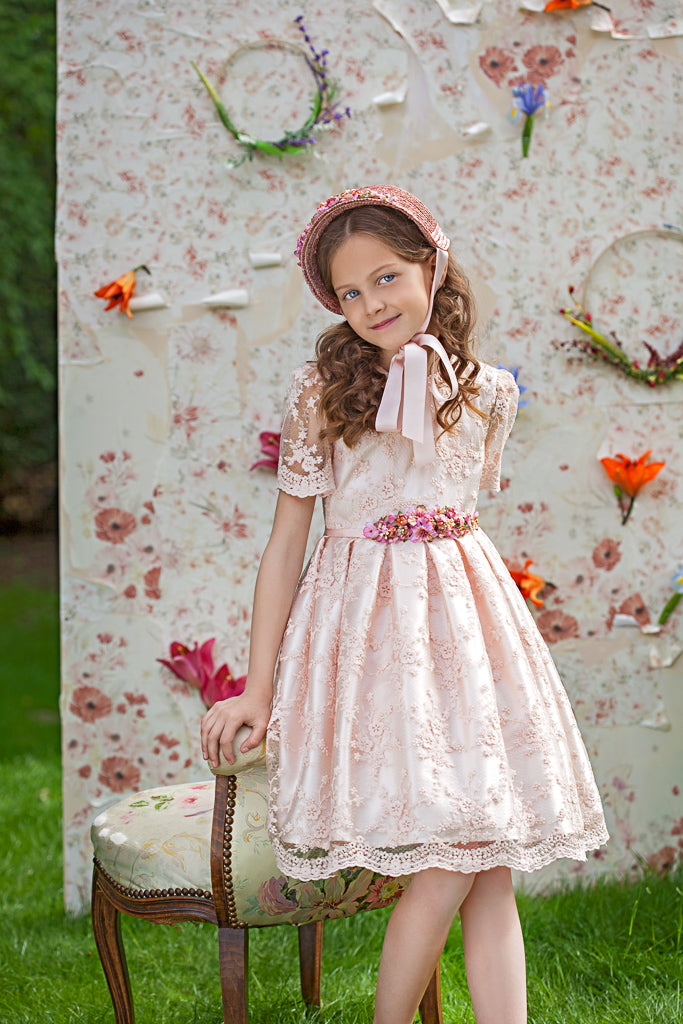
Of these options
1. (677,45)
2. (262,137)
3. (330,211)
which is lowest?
(330,211)

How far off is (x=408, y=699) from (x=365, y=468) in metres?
0.44

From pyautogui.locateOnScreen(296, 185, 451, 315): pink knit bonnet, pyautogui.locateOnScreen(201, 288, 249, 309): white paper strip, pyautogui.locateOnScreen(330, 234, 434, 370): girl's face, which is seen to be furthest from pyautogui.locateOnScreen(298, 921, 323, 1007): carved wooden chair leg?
pyautogui.locateOnScreen(201, 288, 249, 309): white paper strip

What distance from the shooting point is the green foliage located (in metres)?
5.45

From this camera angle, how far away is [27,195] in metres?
5.75

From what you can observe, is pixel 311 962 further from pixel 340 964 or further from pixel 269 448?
pixel 269 448

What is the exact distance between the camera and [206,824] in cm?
185

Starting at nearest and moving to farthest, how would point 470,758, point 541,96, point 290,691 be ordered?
1. point 470,758
2. point 290,691
3. point 541,96

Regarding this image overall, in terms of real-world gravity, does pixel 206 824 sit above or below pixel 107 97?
below

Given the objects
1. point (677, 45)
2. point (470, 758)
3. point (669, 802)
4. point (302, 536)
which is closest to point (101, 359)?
point (302, 536)

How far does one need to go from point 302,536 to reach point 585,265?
4.48 ft

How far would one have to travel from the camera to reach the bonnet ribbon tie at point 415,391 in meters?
1.70

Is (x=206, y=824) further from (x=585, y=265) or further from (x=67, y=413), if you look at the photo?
(x=585, y=265)

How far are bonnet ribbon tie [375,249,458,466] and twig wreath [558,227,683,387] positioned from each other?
3.40 ft

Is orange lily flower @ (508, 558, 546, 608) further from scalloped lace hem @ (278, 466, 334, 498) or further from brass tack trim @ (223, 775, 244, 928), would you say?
brass tack trim @ (223, 775, 244, 928)
